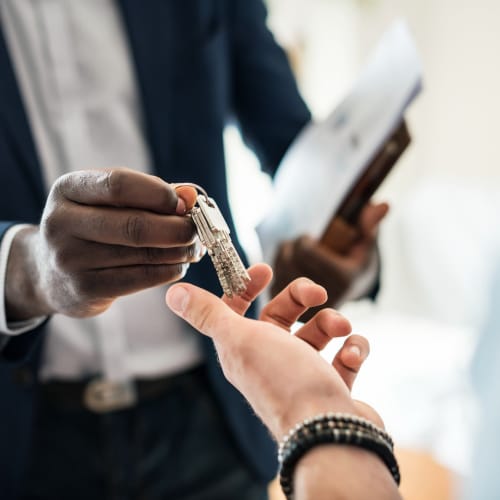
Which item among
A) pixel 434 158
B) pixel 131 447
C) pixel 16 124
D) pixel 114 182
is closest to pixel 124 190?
pixel 114 182

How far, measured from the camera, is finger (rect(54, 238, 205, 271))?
0.29 meters

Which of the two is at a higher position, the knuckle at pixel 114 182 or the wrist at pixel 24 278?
the knuckle at pixel 114 182

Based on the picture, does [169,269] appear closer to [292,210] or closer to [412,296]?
[292,210]

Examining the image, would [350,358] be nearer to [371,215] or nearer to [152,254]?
[152,254]

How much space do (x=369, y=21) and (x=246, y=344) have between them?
1.61 metres

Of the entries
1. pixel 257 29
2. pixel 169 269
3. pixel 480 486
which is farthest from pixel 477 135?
pixel 169 269

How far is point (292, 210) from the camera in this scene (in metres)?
0.49

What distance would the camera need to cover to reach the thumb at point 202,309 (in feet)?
0.94

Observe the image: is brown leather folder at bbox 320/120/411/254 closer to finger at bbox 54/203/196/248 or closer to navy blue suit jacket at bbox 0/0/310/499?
navy blue suit jacket at bbox 0/0/310/499

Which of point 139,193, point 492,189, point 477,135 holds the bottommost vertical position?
point 492,189

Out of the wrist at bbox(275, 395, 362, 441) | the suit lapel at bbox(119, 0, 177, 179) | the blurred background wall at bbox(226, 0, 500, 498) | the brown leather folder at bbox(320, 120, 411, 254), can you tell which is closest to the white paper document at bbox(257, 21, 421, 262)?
the brown leather folder at bbox(320, 120, 411, 254)

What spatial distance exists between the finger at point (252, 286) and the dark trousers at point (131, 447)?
0.90 ft

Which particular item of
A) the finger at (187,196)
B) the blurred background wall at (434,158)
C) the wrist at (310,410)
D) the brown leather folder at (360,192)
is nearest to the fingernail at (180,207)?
the finger at (187,196)

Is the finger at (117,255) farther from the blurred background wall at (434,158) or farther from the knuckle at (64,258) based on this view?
the blurred background wall at (434,158)
